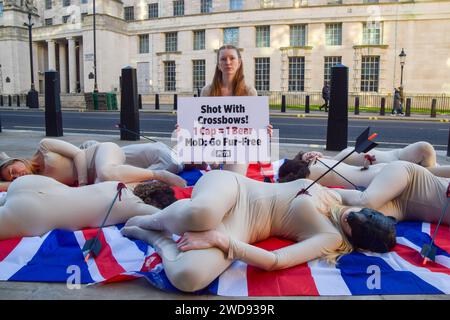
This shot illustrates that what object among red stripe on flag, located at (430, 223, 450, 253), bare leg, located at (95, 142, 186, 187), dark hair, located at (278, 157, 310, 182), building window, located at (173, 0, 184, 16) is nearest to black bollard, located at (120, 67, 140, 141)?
bare leg, located at (95, 142, 186, 187)

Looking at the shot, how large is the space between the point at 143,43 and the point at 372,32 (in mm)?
21512

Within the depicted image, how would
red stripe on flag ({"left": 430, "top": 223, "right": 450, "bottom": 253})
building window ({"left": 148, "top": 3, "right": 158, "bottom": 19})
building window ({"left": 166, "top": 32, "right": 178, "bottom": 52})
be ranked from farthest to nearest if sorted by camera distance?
building window ({"left": 148, "top": 3, "right": 158, "bottom": 19})
building window ({"left": 166, "top": 32, "right": 178, "bottom": 52})
red stripe on flag ({"left": 430, "top": 223, "right": 450, "bottom": 253})

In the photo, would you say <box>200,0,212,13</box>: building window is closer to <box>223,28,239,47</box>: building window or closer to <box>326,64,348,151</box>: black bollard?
<box>223,28,239,47</box>: building window

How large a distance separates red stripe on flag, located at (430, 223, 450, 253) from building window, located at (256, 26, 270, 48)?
35.7 metres

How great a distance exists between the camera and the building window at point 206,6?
134 ft

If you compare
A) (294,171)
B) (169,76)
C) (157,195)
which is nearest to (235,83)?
(294,171)

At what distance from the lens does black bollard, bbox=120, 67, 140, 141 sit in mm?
9398

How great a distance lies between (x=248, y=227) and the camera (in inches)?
116

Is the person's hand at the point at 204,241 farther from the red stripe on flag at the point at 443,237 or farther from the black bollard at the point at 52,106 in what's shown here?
the black bollard at the point at 52,106

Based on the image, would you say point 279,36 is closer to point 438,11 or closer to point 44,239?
point 438,11

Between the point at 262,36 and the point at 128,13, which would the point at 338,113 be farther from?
the point at 128,13

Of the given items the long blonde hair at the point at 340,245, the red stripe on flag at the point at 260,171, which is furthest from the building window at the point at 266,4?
the long blonde hair at the point at 340,245

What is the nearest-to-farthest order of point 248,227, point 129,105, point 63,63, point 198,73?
point 248,227 → point 129,105 → point 198,73 → point 63,63
